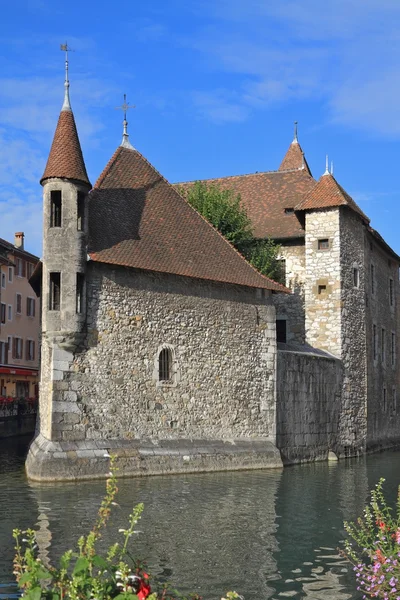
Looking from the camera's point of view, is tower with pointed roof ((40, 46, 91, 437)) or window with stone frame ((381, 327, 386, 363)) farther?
window with stone frame ((381, 327, 386, 363))

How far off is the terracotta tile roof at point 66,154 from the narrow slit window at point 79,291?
7.61 ft

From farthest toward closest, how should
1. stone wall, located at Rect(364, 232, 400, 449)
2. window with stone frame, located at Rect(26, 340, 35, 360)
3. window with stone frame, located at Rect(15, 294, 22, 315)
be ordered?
window with stone frame, located at Rect(26, 340, 35, 360) < window with stone frame, located at Rect(15, 294, 22, 315) < stone wall, located at Rect(364, 232, 400, 449)

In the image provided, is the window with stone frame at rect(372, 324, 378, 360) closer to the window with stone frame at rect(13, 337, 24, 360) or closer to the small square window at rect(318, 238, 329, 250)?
the small square window at rect(318, 238, 329, 250)

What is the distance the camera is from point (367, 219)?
1150 inches

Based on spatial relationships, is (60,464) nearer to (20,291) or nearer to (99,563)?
(99,563)

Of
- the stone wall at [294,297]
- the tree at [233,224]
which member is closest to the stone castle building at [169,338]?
the stone wall at [294,297]

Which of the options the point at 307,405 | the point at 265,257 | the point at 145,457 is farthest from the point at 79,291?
the point at 265,257

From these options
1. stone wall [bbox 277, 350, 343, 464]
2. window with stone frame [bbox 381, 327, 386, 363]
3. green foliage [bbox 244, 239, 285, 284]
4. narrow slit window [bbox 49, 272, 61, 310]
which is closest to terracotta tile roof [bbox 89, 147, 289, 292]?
narrow slit window [bbox 49, 272, 61, 310]

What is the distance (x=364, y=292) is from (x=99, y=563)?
82.4ft

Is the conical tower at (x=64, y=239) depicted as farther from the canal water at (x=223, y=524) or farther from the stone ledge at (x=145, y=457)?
the canal water at (x=223, y=524)

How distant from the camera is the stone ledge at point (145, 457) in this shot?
17.3 meters

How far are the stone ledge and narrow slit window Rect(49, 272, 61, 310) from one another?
320 centimetres

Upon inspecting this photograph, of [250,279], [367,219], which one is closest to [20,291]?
[367,219]

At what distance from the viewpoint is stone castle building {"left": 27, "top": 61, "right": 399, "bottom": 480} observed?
730 inches
